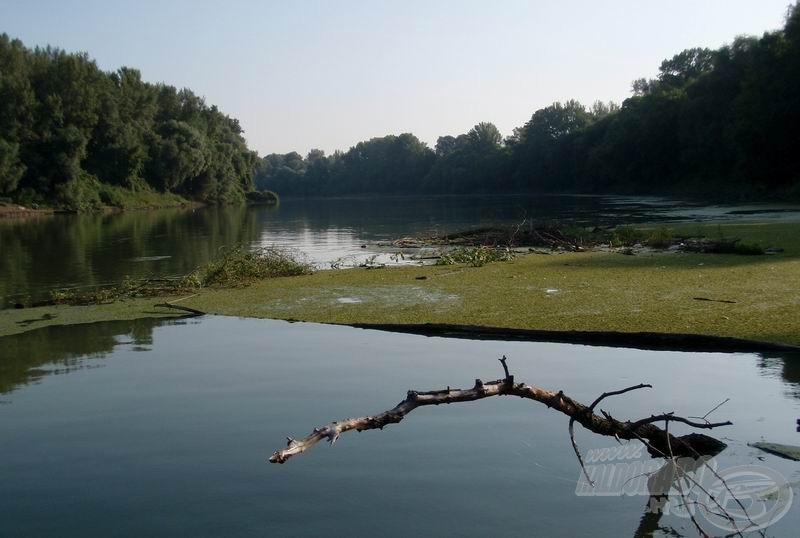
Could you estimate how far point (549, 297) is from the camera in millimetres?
13219

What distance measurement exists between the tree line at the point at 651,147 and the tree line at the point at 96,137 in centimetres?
2113

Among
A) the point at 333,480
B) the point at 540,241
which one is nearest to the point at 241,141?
the point at 540,241

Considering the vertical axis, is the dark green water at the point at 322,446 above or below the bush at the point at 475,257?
below

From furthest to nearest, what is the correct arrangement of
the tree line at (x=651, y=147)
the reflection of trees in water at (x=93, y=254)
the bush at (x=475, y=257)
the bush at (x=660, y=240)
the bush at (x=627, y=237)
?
1. the tree line at (x=651, y=147)
2. the bush at (x=627, y=237)
3. the bush at (x=660, y=240)
4. the bush at (x=475, y=257)
5. the reflection of trees in water at (x=93, y=254)

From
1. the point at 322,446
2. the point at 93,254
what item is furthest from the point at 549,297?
the point at 93,254

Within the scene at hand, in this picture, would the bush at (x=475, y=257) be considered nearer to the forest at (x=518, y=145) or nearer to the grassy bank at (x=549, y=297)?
the grassy bank at (x=549, y=297)

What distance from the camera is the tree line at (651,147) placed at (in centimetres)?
5609

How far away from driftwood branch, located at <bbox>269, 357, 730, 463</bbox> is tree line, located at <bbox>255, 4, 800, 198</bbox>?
48.9 metres

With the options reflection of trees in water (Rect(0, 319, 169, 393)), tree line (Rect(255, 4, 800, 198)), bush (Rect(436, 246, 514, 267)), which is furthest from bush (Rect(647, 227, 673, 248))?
tree line (Rect(255, 4, 800, 198))

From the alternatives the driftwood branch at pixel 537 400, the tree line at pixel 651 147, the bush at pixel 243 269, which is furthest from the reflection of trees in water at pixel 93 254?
the tree line at pixel 651 147

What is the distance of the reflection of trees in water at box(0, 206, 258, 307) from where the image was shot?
1867cm

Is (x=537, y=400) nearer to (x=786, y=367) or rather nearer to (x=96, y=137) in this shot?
(x=786, y=367)

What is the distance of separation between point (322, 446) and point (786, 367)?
523 cm

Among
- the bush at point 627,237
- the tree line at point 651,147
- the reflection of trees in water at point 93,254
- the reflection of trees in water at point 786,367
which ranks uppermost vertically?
the tree line at point 651,147
